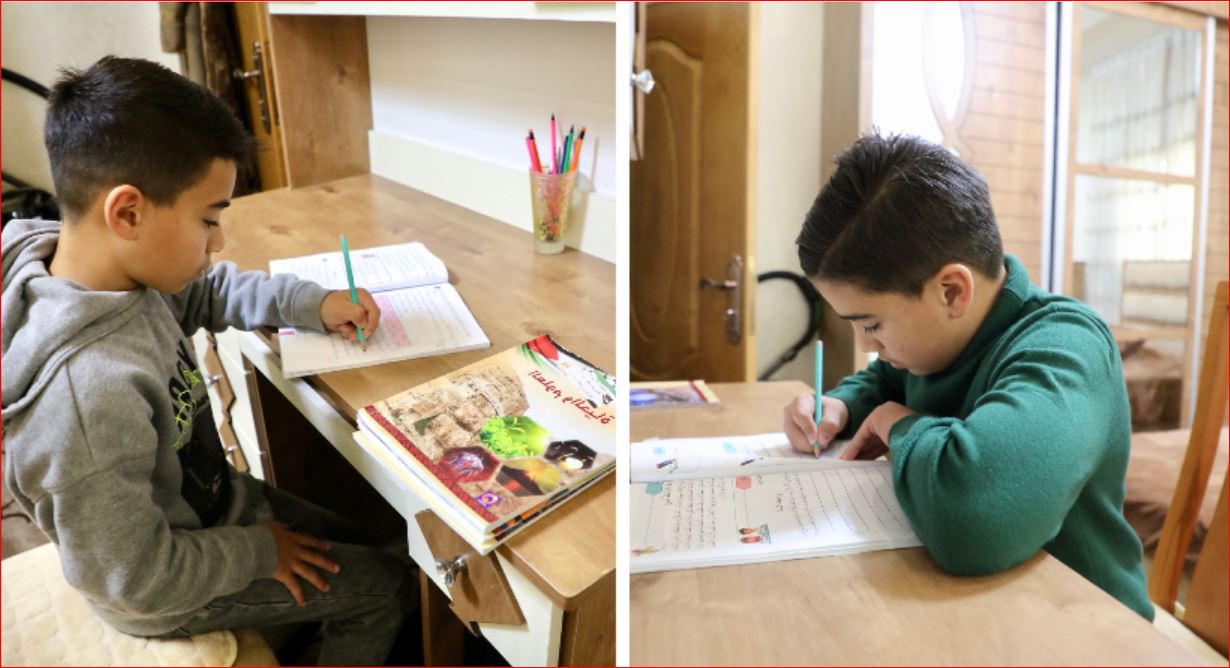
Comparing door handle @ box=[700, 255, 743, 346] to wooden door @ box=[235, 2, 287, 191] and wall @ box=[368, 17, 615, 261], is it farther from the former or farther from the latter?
wooden door @ box=[235, 2, 287, 191]

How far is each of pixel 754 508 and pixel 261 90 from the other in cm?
128

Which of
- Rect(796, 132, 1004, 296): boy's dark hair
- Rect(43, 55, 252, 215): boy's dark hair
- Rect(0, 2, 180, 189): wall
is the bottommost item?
Rect(796, 132, 1004, 296): boy's dark hair

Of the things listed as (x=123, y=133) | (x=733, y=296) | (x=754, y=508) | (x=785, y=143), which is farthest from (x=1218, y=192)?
(x=123, y=133)

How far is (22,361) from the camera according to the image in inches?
23.1

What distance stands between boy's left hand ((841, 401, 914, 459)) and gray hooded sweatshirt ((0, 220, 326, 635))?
1.93 ft

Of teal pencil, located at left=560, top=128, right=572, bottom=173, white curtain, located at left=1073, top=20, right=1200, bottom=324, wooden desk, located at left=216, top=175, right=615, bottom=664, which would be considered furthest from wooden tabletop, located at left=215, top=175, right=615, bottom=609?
white curtain, located at left=1073, top=20, right=1200, bottom=324

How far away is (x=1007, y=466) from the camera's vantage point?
576 mm

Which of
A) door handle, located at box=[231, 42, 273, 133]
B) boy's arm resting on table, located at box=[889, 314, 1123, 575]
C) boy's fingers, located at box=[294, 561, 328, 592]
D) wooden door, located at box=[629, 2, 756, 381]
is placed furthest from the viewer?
wooden door, located at box=[629, 2, 756, 381]

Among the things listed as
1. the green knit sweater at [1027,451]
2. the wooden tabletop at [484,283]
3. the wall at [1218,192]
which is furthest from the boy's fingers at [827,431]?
the wall at [1218,192]

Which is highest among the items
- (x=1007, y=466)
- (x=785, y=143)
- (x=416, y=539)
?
(x=785, y=143)

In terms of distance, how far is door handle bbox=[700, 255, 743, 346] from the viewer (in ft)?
6.23

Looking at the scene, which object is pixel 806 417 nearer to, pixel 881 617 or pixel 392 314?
pixel 881 617

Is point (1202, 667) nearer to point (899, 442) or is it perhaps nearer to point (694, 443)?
point (899, 442)

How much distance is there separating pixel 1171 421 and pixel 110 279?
275 centimetres
